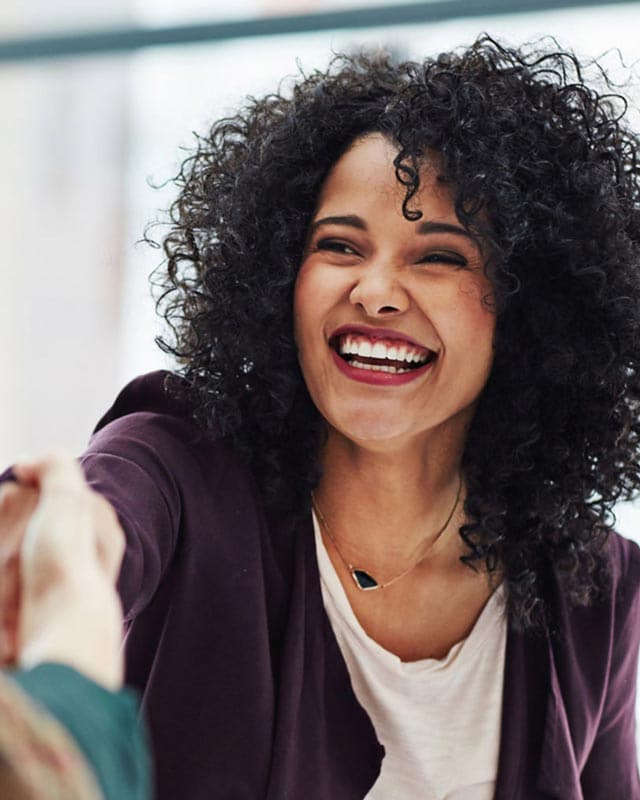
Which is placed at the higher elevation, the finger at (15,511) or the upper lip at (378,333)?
the upper lip at (378,333)

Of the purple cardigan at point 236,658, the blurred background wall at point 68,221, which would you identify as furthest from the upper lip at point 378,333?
the blurred background wall at point 68,221

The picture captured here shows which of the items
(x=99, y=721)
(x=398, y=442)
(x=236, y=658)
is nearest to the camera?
(x=99, y=721)

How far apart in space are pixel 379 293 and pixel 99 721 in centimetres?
92

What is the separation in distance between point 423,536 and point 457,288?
0.38 m

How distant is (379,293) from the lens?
1521 mm

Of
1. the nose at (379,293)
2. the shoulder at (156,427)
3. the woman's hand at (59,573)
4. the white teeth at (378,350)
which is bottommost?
the woman's hand at (59,573)

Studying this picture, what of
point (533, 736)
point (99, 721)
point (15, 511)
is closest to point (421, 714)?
point (533, 736)

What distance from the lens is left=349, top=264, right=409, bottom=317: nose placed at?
1521 millimetres

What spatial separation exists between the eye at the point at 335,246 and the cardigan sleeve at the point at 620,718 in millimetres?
640

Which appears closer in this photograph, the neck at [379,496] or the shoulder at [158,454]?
the shoulder at [158,454]

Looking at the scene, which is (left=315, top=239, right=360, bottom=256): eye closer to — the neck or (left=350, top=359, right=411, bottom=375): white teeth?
(left=350, top=359, right=411, bottom=375): white teeth

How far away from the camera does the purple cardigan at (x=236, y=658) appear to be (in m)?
1.49

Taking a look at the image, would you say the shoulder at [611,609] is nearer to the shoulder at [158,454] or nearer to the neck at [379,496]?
the neck at [379,496]

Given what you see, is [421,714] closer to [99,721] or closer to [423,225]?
[423,225]
